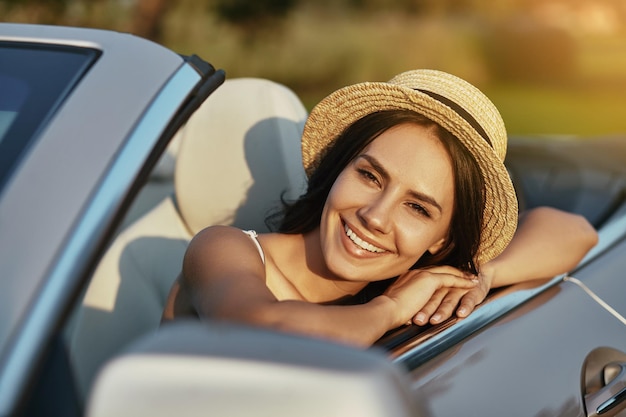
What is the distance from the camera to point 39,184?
1.27 m

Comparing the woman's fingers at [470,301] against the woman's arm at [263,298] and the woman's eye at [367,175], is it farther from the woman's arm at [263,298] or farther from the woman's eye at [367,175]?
the woman's eye at [367,175]

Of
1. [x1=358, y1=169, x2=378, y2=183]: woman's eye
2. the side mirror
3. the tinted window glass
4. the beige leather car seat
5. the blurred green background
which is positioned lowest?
the blurred green background

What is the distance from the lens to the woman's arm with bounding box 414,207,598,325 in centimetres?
190

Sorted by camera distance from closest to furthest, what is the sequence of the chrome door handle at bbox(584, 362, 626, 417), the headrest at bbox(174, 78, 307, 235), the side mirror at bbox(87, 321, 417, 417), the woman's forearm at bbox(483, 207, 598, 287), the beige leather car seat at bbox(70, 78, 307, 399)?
the side mirror at bbox(87, 321, 417, 417) < the chrome door handle at bbox(584, 362, 626, 417) < the woman's forearm at bbox(483, 207, 598, 287) < the beige leather car seat at bbox(70, 78, 307, 399) < the headrest at bbox(174, 78, 307, 235)

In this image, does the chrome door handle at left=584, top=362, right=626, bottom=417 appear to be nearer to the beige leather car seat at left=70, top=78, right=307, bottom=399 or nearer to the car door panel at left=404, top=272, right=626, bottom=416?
the car door panel at left=404, top=272, right=626, bottom=416

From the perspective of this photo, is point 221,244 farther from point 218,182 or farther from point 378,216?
point 218,182

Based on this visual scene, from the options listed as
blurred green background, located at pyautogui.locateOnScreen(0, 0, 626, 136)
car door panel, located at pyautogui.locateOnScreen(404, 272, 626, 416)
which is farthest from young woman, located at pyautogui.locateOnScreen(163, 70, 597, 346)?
blurred green background, located at pyautogui.locateOnScreen(0, 0, 626, 136)

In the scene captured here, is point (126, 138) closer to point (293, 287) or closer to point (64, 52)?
point (64, 52)

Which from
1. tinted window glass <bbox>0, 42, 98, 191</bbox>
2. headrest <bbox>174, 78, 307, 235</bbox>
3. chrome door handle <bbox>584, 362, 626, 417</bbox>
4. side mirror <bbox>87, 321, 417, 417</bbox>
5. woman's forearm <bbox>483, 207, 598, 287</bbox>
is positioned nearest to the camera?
side mirror <bbox>87, 321, 417, 417</bbox>

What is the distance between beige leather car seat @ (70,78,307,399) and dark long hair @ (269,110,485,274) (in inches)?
4.6

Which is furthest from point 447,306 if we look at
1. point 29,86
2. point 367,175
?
point 29,86

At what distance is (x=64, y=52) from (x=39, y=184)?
29 cm

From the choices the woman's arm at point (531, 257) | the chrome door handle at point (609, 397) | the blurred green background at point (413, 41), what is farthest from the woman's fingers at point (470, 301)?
the blurred green background at point (413, 41)

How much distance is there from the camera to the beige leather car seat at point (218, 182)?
2254 millimetres
